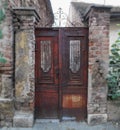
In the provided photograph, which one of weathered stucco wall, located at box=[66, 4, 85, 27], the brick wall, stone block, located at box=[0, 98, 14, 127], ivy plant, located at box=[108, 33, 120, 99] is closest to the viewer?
stone block, located at box=[0, 98, 14, 127]

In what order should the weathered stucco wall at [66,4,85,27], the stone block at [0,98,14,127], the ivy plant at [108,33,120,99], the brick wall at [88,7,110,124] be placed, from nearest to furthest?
the stone block at [0,98,14,127] → the brick wall at [88,7,110,124] → the ivy plant at [108,33,120,99] → the weathered stucco wall at [66,4,85,27]

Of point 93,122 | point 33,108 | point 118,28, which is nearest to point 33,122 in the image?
point 33,108

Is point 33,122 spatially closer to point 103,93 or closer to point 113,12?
point 103,93

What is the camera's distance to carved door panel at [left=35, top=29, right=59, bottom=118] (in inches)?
234

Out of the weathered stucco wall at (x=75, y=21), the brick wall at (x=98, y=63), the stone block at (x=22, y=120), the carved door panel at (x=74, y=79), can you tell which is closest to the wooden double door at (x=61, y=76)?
the carved door panel at (x=74, y=79)

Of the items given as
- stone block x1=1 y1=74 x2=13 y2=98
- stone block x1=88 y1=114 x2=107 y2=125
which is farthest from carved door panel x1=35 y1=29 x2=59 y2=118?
stone block x1=88 y1=114 x2=107 y2=125

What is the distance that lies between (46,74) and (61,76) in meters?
0.36

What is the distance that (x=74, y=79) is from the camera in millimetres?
6012

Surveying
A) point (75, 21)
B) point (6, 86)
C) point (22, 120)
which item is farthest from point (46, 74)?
point (75, 21)

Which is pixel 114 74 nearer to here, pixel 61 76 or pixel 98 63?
pixel 98 63

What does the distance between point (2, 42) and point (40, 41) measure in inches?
35.8

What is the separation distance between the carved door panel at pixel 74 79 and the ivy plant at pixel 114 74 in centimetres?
61

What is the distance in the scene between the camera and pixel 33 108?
577cm

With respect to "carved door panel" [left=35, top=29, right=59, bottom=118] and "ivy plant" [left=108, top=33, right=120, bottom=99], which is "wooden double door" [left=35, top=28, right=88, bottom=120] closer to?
"carved door panel" [left=35, top=29, right=59, bottom=118]
